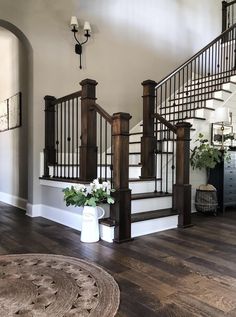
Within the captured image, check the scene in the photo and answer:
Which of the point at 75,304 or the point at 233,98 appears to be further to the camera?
the point at 233,98

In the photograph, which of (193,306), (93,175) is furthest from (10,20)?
(193,306)

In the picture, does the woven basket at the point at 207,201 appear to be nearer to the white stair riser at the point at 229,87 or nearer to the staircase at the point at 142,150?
the staircase at the point at 142,150

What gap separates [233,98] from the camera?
5109 mm

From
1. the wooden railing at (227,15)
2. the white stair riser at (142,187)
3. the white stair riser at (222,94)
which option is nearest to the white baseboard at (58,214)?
the white stair riser at (142,187)

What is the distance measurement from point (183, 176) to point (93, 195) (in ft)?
4.20

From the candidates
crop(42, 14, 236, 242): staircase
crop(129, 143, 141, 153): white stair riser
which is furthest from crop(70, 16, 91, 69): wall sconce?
crop(129, 143, 141, 153): white stair riser

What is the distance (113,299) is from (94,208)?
1248 millimetres

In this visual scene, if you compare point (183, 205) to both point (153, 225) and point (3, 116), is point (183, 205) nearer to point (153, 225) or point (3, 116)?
point (153, 225)

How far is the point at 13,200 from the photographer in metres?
5.18

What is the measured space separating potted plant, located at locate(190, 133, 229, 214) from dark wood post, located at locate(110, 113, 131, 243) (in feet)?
5.61

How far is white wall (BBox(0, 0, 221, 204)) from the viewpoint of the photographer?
4.15 m

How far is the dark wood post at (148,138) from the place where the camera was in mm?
4105

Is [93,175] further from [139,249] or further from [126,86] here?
[126,86]

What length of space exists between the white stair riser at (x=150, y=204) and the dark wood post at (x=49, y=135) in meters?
1.41
